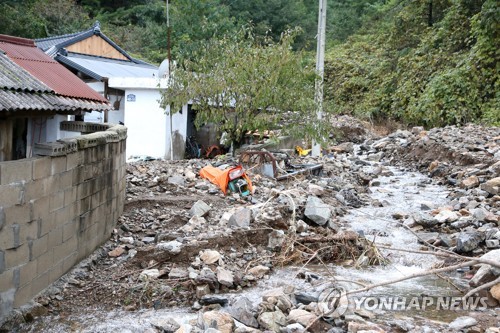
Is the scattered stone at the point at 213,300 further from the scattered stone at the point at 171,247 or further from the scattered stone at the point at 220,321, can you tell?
the scattered stone at the point at 171,247

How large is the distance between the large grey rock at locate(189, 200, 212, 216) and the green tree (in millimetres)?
4425

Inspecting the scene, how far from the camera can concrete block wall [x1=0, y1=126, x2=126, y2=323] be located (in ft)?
17.4

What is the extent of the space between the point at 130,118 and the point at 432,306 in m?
11.5

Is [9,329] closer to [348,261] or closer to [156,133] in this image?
[348,261]

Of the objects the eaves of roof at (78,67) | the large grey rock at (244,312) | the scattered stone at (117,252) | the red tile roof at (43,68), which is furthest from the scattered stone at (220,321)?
the eaves of roof at (78,67)

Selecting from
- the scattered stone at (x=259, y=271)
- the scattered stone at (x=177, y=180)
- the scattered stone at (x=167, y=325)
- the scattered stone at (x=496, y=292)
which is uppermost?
the scattered stone at (x=177, y=180)

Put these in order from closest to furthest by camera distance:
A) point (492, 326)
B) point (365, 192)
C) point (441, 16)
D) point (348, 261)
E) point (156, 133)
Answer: point (492, 326) < point (348, 261) < point (365, 192) < point (156, 133) < point (441, 16)

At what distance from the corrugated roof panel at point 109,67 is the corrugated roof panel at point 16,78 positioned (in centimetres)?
942

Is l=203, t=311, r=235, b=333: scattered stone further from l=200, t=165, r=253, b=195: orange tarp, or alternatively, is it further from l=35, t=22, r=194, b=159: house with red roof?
l=35, t=22, r=194, b=159: house with red roof

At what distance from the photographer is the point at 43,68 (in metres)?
7.54

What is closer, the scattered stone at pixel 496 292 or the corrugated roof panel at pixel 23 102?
the corrugated roof panel at pixel 23 102

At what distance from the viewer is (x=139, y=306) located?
20.1 feet

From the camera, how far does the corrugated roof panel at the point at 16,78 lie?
595 centimetres

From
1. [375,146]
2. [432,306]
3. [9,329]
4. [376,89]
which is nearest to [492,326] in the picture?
[432,306]
